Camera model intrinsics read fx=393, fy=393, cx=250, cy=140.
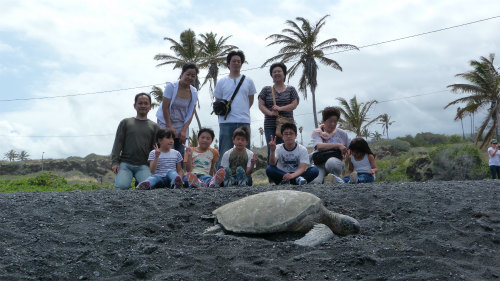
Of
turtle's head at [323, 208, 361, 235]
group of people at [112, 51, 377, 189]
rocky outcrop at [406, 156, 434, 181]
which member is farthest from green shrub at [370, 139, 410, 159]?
turtle's head at [323, 208, 361, 235]

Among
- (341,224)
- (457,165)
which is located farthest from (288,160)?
(457,165)

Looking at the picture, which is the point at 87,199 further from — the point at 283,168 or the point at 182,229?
the point at 283,168

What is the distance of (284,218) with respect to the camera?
2.94 meters

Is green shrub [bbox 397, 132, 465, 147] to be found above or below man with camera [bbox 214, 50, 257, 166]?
above

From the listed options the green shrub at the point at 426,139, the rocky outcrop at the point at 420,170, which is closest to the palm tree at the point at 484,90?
the rocky outcrop at the point at 420,170

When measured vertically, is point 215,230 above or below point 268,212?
below

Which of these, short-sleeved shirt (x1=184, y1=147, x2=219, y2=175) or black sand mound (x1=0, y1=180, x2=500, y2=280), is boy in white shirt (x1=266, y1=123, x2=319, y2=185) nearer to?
short-sleeved shirt (x1=184, y1=147, x2=219, y2=175)

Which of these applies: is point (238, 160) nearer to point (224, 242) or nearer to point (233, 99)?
point (233, 99)

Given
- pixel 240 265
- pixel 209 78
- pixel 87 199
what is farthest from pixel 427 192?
pixel 209 78

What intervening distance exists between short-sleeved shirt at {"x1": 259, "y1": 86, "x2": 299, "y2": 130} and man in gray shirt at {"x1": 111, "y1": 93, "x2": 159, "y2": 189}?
1548 millimetres

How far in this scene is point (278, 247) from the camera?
2.69 metres

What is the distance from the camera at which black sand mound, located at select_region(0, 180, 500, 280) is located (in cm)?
233

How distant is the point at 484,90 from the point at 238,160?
69.6 ft

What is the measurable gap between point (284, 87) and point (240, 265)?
353cm
